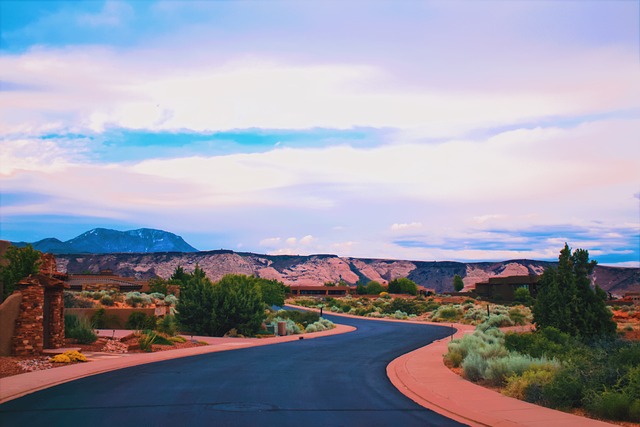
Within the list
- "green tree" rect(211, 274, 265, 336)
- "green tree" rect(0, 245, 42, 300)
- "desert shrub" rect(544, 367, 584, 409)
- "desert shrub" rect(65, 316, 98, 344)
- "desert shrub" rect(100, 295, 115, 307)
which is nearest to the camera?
"desert shrub" rect(544, 367, 584, 409)

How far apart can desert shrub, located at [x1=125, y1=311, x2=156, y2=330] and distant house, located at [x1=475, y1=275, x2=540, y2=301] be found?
2572 inches

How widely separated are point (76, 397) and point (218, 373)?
565 centimetres

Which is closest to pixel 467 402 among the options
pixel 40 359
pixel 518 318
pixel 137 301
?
pixel 40 359

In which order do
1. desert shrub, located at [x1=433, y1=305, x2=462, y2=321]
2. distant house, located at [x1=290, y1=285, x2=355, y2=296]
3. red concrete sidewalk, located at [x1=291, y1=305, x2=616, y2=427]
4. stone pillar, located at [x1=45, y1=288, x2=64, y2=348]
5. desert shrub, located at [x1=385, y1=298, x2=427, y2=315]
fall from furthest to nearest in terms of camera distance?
distant house, located at [x1=290, y1=285, x2=355, y2=296] < desert shrub, located at [x1=385, y1=298, x2=427, y2=315] < desert shrub, located at [x1=433, y1=305, x2=462, y2=321] < stone pillar, located at [x1=45, y1=288, x2=64, y2=348] < red concrete sidewalk, located at [x1=291, y1=305, x2=616, y2=427]

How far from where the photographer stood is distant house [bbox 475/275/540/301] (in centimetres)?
9681

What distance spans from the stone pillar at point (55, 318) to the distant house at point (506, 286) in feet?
247

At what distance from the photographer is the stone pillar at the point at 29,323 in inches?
944

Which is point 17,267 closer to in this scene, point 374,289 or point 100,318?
point 100,318

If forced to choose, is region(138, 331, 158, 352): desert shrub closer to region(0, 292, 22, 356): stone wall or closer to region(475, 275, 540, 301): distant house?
region(0, 292, 22, 356): stone wall

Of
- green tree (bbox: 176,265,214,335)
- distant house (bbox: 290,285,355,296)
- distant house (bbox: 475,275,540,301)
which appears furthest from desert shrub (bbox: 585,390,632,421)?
distant house (bbox: 290,285,355,296)

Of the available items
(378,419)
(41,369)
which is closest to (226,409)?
(378,419)

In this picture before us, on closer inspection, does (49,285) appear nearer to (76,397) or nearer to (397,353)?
(76,397)

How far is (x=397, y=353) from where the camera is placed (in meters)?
29.2

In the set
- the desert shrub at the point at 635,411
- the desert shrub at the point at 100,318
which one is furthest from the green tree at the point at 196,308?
the desert shrub at the point at 635,411
